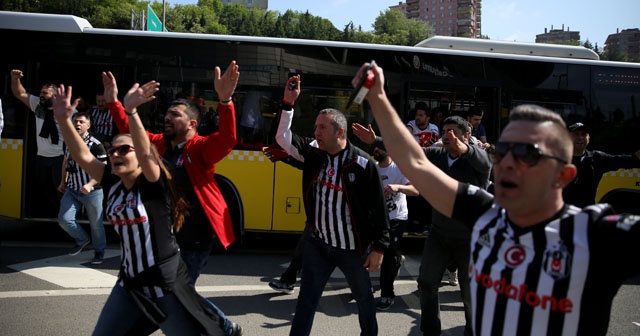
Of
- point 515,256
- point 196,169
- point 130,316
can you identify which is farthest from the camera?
point 196,169

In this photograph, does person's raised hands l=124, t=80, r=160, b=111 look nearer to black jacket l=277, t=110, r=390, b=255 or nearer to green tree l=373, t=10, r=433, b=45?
black jacket l=277, t=110, r=390, b=255

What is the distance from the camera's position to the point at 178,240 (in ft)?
12.5

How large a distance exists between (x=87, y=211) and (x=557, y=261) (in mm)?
6333

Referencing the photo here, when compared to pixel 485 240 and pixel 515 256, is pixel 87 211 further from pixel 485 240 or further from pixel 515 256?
pixel 515 256

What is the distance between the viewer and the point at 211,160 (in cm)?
378

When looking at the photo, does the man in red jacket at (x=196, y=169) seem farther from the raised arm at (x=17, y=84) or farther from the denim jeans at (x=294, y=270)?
the raised arm at (x=17, y=84)

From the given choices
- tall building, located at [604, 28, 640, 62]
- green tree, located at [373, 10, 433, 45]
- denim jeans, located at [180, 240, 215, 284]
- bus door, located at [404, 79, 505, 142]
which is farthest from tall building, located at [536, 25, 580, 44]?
denim jeans, located at [180, 240, 215, 284]

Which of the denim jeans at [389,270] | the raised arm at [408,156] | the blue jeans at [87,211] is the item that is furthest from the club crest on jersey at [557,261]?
the blue jeans at [87,211]

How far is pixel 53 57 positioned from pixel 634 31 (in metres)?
155

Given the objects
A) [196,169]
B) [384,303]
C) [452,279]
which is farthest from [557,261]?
[452,279]

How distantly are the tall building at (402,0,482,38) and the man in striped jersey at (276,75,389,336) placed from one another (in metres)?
173

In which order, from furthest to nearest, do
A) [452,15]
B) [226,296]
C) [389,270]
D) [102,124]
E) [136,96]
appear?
[452,15], [102,124], [226,296], [389,270], [136,96]

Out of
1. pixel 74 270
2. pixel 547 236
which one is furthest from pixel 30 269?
pixel 547 236

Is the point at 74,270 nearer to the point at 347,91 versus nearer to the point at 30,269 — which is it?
the point at 30,269
